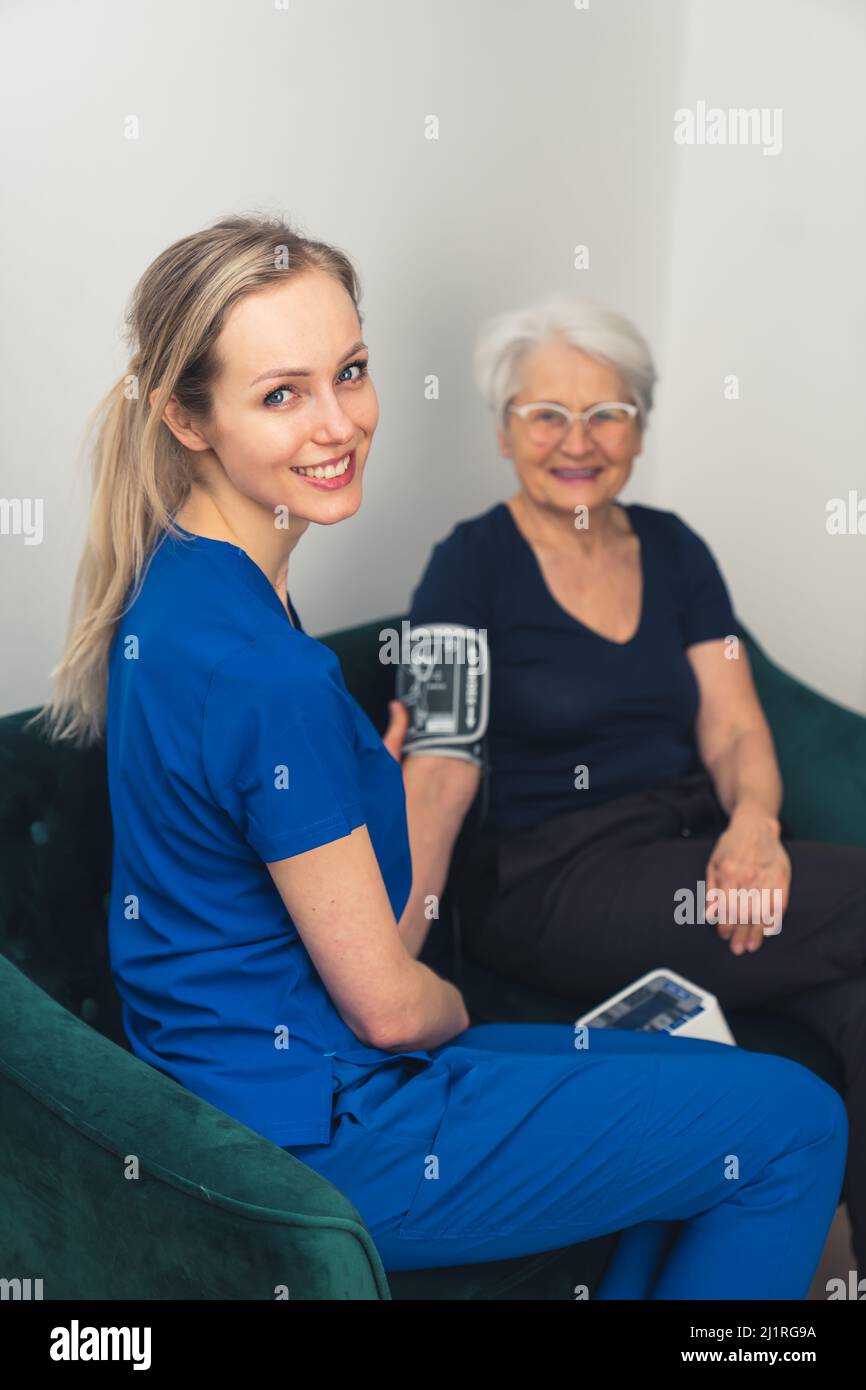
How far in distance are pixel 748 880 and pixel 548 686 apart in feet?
1.43

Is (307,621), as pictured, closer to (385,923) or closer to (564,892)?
(564,892)

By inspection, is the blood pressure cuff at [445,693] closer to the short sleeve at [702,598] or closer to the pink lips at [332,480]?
the short sleeve at [702,598]

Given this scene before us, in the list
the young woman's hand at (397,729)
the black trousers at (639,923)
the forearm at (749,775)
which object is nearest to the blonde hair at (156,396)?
the young woman's hand at (397,729)

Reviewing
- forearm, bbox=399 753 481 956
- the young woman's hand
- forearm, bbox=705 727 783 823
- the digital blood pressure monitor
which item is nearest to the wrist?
forearm, bbox=705 727 783 823

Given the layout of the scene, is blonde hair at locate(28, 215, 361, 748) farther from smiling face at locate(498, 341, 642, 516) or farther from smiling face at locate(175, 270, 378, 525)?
smiling face at locate(498, 341, 642, 516)

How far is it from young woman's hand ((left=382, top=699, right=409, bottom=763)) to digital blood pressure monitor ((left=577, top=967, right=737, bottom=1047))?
0.50m

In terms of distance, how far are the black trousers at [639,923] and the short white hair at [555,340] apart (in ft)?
2.35

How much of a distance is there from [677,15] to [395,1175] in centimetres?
247

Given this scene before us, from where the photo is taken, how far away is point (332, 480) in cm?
143

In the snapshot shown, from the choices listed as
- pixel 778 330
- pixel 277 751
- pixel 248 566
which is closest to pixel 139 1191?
pixel 277 751

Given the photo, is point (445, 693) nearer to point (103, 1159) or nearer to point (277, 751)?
point (277, 751)

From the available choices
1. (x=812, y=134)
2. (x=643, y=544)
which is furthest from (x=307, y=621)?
(x=812, y=134)

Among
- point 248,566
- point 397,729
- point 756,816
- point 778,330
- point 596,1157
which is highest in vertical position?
point 778,330

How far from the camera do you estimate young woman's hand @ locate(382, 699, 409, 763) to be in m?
2.11
